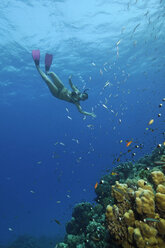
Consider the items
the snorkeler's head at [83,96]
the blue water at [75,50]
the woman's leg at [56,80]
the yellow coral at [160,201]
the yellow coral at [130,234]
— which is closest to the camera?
the yellow coral at [160,201]

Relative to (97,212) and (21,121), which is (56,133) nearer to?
(21,121)

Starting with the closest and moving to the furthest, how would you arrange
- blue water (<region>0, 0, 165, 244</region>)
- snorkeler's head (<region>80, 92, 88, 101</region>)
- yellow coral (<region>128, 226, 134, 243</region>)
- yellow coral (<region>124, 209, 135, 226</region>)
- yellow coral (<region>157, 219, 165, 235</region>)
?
1. yellow coral (<region>157, 219, 165, 235</region>)
2. yellow coral (<region>128, 226, 134, 243</region>)
3. yellow coral (<region>124, 209, 135, 226</region>)
4. snorkeler's head (<region>80, 92, 88, 101</region>)
5. blue water (<region>0, 0, 165, 244</region>)

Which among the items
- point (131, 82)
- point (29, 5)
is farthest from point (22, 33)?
point (131, 82)

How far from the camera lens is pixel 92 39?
86.7 ft

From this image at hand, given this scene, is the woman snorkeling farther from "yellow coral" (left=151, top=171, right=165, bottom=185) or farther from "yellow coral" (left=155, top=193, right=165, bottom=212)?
"yellow coral" (left=155, top=193, right=165, bottom=212)

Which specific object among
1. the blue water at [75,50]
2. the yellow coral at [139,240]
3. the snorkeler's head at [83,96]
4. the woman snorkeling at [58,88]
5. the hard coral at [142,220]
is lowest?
the yellow coral at [139,240]

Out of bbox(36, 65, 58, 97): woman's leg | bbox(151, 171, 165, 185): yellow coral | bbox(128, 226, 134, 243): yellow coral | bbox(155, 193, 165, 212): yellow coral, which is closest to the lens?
bbox(155, 193, 165, 212): yellow coral

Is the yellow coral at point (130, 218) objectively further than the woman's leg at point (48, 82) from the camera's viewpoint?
No

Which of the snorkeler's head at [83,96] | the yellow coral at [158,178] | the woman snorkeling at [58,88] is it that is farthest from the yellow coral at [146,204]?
the snorkeler's head at [83,96]

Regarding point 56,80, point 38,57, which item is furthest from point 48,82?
point 38,57

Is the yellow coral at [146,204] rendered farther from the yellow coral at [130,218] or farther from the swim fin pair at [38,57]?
the swim fin pair at [38,57]

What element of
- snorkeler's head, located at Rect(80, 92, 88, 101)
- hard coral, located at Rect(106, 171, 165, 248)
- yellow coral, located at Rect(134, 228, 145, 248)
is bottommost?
yellow coral, located at Rect(134, 228, 145, 248)

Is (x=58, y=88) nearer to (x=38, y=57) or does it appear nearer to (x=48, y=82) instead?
(x=48, y=82)

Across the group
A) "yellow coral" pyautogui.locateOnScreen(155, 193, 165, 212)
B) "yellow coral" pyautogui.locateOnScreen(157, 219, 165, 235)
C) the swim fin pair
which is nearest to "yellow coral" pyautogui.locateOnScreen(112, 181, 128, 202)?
"yellow coral" pyautogui.locateOnScreen(155, 193, 165, 212)
